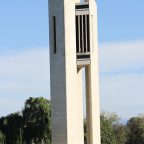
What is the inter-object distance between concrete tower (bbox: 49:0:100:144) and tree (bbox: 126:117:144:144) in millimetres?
46683

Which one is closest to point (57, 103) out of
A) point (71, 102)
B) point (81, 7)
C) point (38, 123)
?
→ point (71, 102)

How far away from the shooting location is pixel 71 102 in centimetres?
2428

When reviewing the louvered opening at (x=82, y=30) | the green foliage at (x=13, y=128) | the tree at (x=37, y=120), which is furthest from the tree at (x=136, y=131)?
→ the louvered opening at (x=82, y=30)

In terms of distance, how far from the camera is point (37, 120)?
Answer: 227 feet

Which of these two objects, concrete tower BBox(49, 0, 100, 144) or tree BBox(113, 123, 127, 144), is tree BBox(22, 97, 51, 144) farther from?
concrete tower BBox(49, 0, 100, 144)

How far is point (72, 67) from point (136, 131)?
5186cm

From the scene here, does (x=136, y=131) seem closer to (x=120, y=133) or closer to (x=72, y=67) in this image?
(x=120, y=133)

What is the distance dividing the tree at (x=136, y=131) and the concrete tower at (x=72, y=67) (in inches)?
1838

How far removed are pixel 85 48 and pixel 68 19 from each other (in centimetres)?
256

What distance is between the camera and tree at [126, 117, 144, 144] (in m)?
73.8

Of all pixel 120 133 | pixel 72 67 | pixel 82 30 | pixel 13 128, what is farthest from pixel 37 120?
pixel 72 67

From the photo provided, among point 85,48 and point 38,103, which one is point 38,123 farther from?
point 85,48

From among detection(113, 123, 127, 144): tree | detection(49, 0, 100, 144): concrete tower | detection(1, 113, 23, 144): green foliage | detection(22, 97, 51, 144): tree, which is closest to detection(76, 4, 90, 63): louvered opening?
detection(49, 0, 100, 144): concrete tower

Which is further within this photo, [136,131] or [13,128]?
[136,131]
